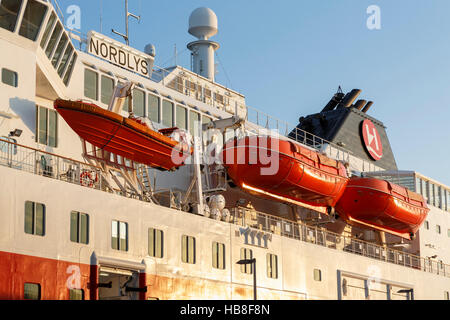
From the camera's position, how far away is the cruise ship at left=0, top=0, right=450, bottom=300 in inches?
856

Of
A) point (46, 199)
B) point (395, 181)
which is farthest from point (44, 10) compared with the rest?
point (395, 181)

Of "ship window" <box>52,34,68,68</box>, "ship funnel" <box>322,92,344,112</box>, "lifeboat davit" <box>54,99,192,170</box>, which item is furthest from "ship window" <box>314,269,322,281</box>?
"ship funnel" <box>322,92,344,112</box>

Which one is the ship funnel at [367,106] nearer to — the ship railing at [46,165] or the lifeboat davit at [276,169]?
the lifeboat davit at [276,169]

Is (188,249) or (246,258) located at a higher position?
(188,249)

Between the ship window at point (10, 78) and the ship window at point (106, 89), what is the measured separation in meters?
4.89

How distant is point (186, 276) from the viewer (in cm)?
2573

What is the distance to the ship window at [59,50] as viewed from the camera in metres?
25.8

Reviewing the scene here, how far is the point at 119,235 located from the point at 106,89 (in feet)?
22.9

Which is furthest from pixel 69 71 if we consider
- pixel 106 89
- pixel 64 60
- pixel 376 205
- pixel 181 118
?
pixel 376 205

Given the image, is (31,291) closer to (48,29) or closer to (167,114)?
(48,29)

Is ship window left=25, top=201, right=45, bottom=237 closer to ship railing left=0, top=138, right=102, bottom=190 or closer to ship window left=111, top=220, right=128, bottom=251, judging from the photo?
ship railing left=0, top=138, right=102, bottom=190

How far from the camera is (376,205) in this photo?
121 feet

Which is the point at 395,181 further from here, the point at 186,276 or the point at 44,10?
the point at 44,10

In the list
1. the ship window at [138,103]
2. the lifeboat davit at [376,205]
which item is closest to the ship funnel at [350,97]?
the lifeboat davit at [376,205]
